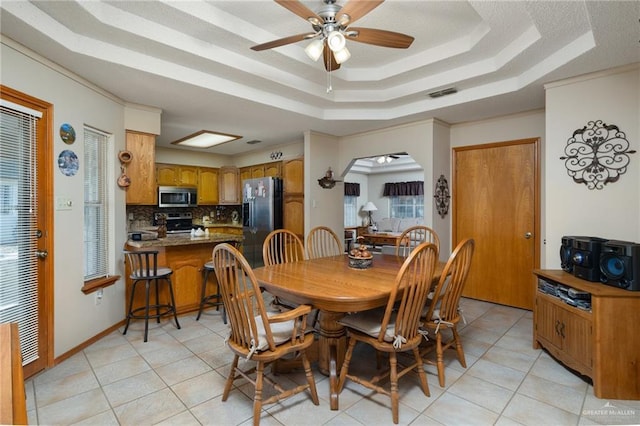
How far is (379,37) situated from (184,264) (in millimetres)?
2987

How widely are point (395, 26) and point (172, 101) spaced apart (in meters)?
2.32

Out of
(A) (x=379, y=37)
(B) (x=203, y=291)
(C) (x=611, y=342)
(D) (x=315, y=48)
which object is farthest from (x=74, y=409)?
(C) (x=611, y=342)

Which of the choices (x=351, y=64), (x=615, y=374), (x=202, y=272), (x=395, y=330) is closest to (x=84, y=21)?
(x=351, y=64)

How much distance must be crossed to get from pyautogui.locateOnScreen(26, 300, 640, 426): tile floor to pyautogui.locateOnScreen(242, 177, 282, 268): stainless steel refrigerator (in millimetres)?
2582

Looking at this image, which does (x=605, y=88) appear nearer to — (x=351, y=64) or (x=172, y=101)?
(x=351, y=64)

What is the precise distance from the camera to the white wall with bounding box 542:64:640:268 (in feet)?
8.13

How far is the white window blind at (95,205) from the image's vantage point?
288cm

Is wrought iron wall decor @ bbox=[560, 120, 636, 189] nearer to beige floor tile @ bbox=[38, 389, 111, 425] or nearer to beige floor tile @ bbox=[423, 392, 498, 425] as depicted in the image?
beige floor tile @ bbox=[423, 392, 498, 425]

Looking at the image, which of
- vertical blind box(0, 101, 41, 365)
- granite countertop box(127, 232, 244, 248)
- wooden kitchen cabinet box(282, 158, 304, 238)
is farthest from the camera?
wooden kitchen cabinet box(282, 158, 304, 238)

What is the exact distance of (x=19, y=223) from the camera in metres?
2.23

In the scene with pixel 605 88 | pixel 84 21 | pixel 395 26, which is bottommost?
pixel 605 88

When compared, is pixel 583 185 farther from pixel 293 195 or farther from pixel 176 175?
pixel 176 175

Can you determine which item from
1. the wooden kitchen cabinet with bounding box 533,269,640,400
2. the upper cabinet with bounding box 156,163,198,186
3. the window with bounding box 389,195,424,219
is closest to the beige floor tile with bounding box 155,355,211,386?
the wooden kitchen cabinet with bounding box 533,269,640,400

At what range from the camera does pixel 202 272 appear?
367 centimetres
